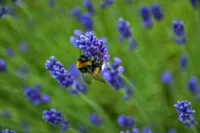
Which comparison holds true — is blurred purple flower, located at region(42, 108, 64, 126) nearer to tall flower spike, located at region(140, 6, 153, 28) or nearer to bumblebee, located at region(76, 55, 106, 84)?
bumblebee, located at region(76, 55, 106, 84)

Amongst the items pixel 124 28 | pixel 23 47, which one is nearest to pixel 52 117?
pixel 124 28

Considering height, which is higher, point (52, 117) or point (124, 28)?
point (124, 28)

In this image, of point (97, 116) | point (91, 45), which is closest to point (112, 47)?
point (97, 116)

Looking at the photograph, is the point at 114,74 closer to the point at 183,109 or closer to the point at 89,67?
the point at 89,67

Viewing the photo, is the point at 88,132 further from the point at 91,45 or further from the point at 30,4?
the point at 30,4

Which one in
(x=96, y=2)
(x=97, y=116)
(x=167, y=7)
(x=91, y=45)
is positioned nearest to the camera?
(x=91, y=45)

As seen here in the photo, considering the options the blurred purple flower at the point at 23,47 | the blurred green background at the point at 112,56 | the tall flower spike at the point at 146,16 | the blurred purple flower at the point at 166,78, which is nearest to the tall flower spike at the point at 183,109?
the tall flower spike at the point at 146,16
